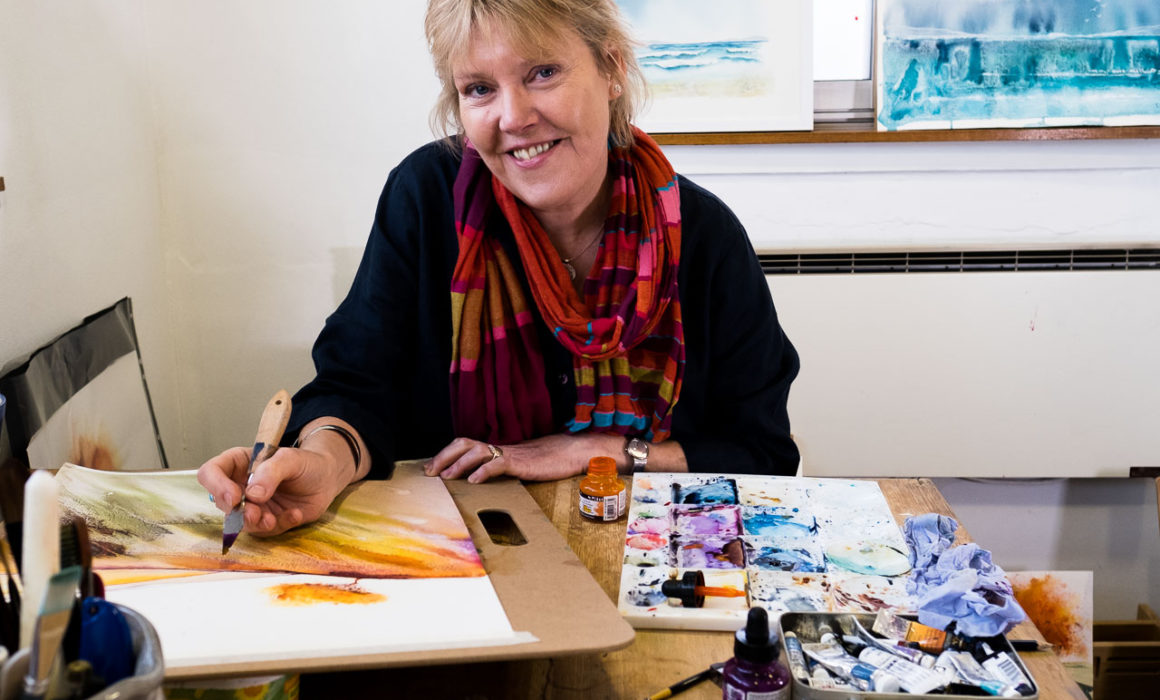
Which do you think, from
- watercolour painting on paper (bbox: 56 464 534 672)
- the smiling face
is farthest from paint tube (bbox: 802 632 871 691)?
the smiling face

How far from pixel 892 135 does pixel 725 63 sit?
444mm

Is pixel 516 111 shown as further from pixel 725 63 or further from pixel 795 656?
pixel 725 63

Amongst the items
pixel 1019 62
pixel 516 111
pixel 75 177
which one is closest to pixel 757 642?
pixel 516 111

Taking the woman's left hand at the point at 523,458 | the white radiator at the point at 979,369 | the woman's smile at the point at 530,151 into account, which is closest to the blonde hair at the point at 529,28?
the woman's smile at the point at 530,151

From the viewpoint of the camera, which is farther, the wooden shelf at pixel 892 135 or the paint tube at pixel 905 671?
the wooden shelf at pixel 892 135

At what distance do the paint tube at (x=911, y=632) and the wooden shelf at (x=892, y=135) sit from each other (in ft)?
5.62

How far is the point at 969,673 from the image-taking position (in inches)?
32.6

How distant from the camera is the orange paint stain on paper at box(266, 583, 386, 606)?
2.92 feet

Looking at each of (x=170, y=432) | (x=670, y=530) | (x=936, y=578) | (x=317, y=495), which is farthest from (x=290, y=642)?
(x=170, y=432)

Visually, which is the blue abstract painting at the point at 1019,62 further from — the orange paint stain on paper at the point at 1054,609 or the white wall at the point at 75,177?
the white wall at the point at 75,177

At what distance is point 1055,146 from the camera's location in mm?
2404

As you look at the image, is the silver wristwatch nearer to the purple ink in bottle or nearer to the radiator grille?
the purple ink in bottle

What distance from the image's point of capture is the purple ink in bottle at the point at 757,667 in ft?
2.48

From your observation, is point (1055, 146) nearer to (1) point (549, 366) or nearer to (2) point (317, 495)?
(1) point (549, 366)
